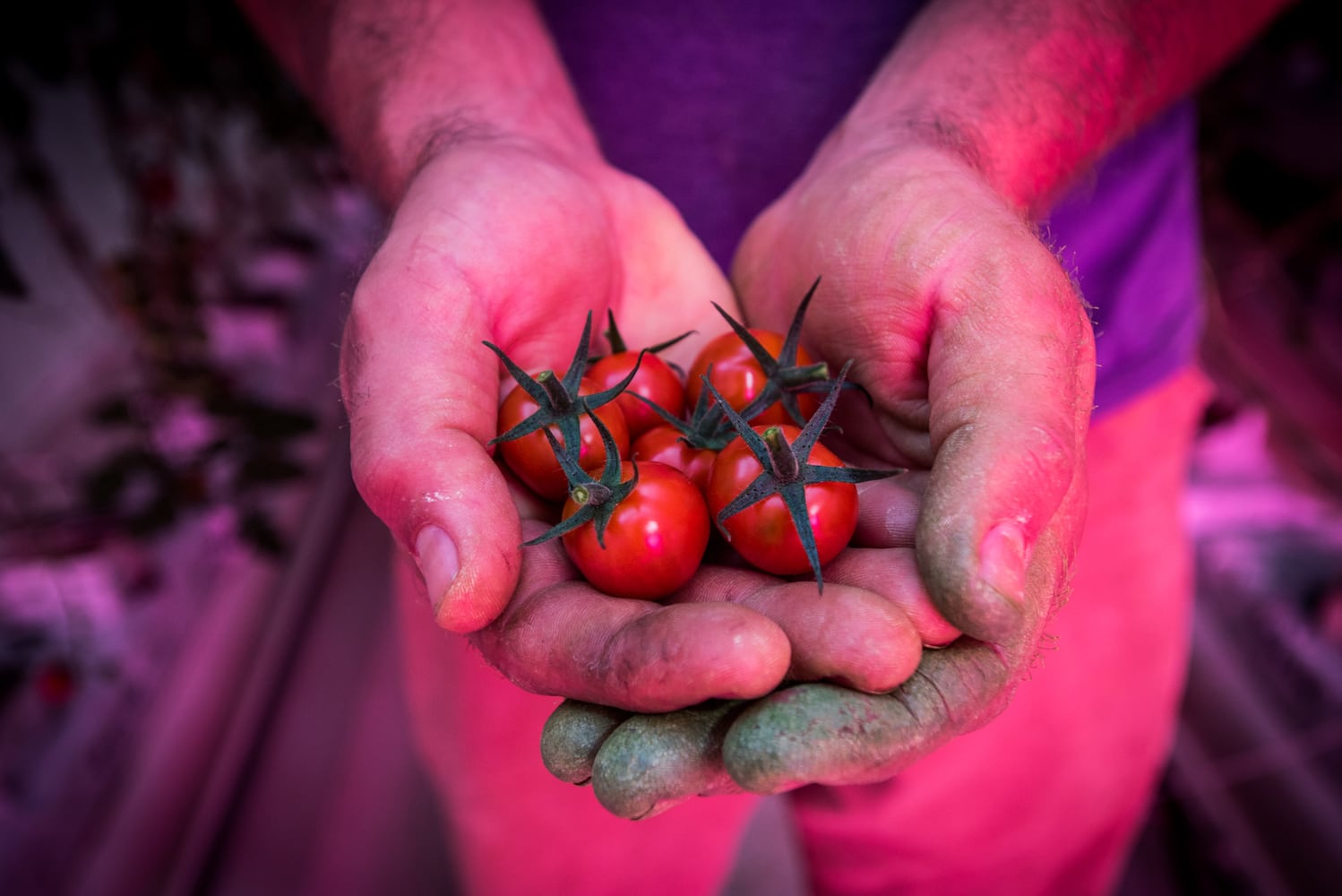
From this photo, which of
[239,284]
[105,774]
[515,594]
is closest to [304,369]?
[239,284]

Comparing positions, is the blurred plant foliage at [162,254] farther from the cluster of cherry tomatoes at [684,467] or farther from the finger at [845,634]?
the finger at [845,634]

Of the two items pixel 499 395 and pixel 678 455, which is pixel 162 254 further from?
pixel 678 455

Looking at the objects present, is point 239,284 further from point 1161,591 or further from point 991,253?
point 1161,591

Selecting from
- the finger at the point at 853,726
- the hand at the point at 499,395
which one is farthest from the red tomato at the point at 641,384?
the finger at the point at 853,726

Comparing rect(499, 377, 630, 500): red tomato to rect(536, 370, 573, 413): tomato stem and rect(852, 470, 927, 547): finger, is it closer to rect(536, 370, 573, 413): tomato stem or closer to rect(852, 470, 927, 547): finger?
rect(536, 370, 573, 413): tomato stem

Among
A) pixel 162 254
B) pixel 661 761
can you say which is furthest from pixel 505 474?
pixel 162 254

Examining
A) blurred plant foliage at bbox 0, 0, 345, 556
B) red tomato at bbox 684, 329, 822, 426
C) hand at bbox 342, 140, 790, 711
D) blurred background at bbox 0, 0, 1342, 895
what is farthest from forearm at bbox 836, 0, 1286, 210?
blurred plant foliage at bbox 0, 0, 345, 556
